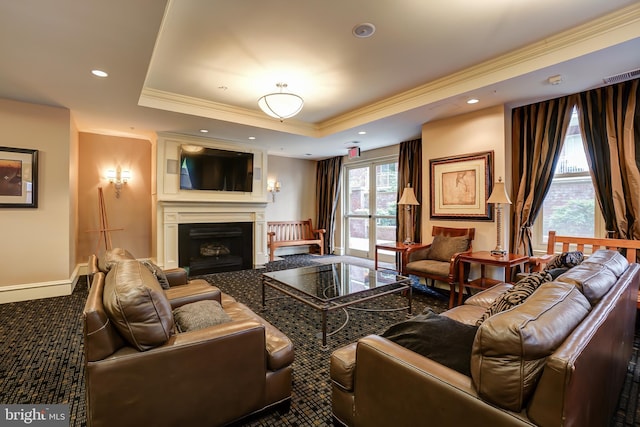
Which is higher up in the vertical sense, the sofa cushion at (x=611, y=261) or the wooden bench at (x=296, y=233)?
the sofa cushion at (x=611, y=261)

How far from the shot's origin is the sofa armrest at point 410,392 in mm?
962

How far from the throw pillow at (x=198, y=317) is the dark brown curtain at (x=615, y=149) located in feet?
12.9

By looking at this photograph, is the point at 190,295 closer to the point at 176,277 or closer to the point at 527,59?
the point at 176,277

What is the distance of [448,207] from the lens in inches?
167

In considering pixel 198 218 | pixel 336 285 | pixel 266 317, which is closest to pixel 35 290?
pixel 198 218

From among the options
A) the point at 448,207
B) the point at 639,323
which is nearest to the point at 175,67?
the point at 448,207

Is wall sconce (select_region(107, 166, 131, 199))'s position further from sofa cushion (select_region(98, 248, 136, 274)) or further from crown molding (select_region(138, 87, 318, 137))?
sofa cushion (select_region(98, 248, 136, 274))

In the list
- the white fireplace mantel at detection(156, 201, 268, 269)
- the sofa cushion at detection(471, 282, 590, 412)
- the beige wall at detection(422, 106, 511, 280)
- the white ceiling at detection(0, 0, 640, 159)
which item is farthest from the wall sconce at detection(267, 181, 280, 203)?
the sofa cushion at detection(471, 282, 590, 412)

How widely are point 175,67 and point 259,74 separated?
0.88 m

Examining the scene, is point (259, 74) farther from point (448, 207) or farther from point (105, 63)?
point (448, 207)

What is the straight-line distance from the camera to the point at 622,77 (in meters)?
2.88

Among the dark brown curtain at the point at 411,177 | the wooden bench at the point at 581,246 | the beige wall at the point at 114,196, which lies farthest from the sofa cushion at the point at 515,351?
the beige wall at the point at 114,196

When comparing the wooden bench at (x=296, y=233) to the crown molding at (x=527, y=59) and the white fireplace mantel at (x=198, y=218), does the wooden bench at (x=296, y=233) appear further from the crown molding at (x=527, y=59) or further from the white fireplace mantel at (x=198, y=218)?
the crown molding at (x=527, y=59)

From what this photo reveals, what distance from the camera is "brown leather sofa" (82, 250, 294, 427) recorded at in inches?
49.3
